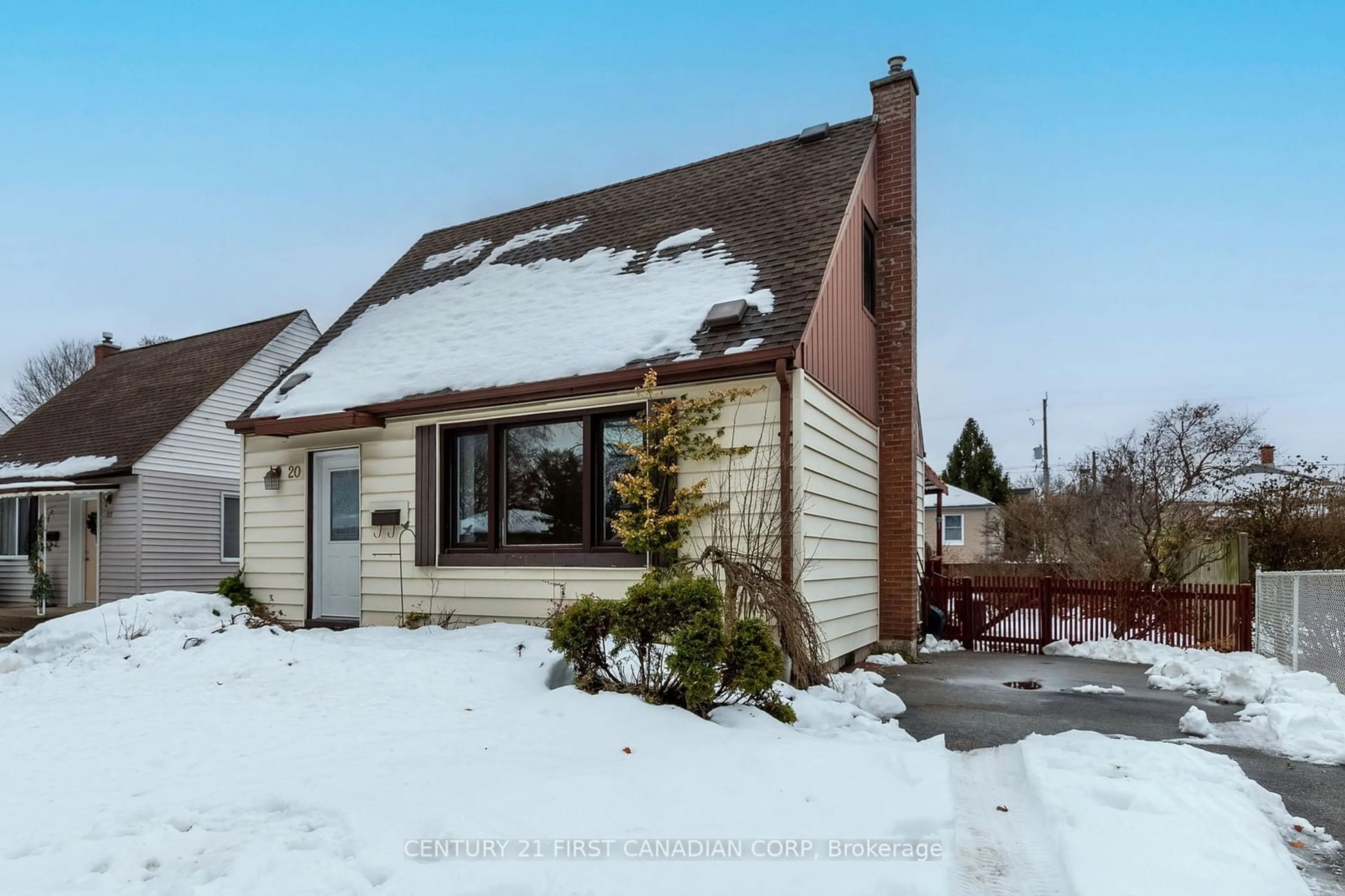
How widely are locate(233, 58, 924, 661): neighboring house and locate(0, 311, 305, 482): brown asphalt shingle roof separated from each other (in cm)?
753

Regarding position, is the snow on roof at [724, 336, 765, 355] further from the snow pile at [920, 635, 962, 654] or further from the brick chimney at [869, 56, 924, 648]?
the snow pile at [920, 635, 962, 654]

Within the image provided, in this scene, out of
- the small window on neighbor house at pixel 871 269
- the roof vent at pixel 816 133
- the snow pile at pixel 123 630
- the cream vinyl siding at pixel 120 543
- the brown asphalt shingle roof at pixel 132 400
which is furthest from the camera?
the brown asphalt shingle roof at pixel 132 400

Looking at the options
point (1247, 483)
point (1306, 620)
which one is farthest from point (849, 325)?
point (1247, 483)

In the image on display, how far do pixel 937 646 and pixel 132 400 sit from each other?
18.0 metres

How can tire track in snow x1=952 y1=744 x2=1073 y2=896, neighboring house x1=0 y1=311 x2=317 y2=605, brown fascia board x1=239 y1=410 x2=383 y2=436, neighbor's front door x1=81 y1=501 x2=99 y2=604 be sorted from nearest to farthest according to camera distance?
1. tire track in snow x1=952 y1=744 x2=1073 y2=896
2. brown fascia board x1=239 y1=410 x2=383 y2=436
3. neighboring house x1=0 y1=311 x2=317 y2=605
4. neighbor's front door x1=81 y1=501 x2=99 y2=604

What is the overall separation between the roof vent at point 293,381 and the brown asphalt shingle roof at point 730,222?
0.51 metres

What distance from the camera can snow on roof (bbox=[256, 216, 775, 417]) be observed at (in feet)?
27.6

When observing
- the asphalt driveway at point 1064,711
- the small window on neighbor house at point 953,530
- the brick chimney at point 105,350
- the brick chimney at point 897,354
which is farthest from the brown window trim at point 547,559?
the small window on neighbor house at point 953,530

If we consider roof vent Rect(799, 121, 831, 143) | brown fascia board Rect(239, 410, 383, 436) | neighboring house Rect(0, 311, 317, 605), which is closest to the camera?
brown fascia board Rect(239, 410, 383, 436)

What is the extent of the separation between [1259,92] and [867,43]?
6187 mm

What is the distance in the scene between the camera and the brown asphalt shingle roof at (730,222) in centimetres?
805

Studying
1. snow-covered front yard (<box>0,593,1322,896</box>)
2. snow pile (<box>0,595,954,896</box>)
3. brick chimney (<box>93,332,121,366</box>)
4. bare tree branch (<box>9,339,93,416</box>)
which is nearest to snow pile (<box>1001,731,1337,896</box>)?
snow-covered front yard (<box>0,593,1322,896</box>)

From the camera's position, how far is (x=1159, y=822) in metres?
3.82

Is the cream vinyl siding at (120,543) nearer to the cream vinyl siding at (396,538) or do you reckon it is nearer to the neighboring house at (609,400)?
the cream vinyl siding at (396,538)
